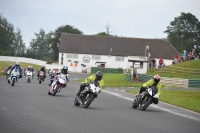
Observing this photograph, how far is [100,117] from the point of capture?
14508 millimetres

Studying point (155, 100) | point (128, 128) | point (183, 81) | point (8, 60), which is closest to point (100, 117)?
point (128, 128)

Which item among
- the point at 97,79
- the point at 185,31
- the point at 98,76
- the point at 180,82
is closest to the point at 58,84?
the point at 97,79

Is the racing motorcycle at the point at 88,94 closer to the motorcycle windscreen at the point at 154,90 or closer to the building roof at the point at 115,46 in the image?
the motorcycle windscreen at the point at 154,90

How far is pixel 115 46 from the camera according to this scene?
98.3 m

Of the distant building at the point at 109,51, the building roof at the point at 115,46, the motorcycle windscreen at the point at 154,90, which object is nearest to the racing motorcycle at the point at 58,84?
the motorcycle windscreen at the point at 154,90

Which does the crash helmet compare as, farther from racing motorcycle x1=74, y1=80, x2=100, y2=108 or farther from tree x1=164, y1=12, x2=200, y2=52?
tree x1=164, y1=12, x2=200, y2=52

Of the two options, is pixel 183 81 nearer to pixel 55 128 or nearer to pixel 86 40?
pixel 55 128

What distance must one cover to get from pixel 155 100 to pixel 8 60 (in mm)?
77105

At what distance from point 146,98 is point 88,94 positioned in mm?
2534

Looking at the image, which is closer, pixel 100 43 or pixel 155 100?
pixel 155 100

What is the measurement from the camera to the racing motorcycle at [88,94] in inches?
684

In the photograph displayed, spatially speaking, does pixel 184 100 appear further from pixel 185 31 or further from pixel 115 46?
pixel 185 31

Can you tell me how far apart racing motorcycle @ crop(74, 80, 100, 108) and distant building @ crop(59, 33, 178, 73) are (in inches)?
2978

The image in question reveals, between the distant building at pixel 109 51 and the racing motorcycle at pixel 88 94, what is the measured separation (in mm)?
75645
